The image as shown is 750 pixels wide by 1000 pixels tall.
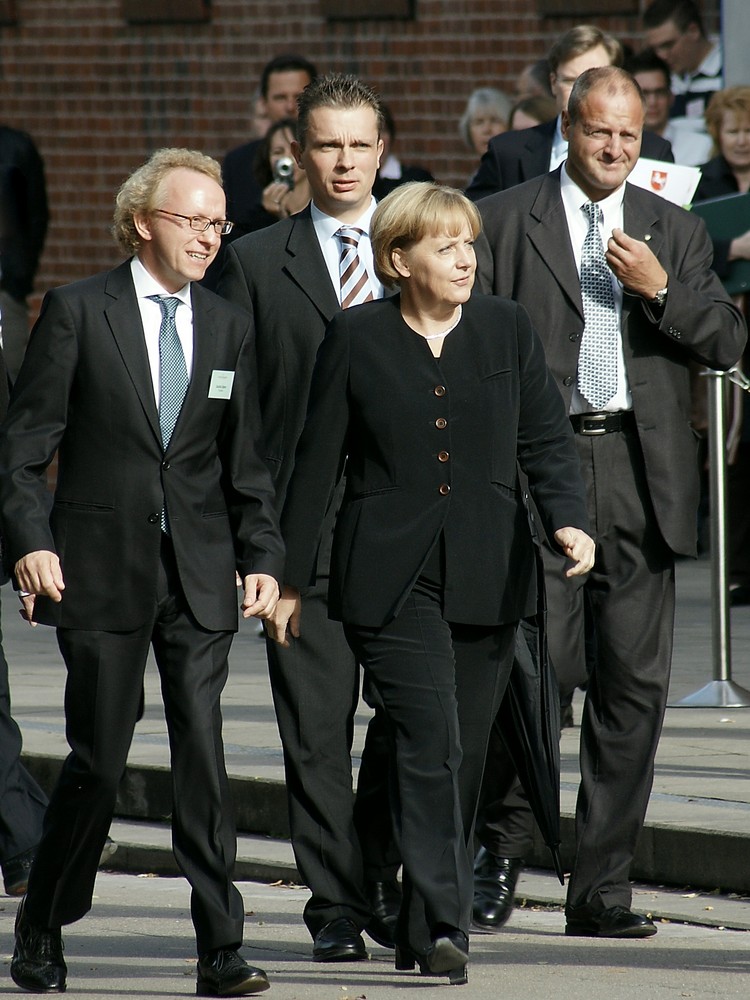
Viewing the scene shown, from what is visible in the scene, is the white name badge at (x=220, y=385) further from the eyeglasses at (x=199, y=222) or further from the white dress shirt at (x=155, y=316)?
the eyeglasses at (x=199, y=222)

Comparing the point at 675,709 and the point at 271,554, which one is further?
the point at 675,709

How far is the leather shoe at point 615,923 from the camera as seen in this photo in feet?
21.2

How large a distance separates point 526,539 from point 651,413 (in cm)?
69

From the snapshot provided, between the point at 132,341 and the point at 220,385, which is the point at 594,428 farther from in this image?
the point at 132,341

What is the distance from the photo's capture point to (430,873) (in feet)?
18.7

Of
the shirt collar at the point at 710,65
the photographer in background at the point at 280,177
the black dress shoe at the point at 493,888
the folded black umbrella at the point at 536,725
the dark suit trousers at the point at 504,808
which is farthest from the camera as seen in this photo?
the shirt collar at the point at 710,65

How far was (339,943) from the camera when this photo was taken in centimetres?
618

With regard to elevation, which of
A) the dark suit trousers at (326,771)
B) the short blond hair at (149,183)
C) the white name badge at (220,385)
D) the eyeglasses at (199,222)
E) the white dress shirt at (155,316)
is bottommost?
the dark suit trousers at (326,771)

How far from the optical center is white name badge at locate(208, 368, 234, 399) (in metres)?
5.92

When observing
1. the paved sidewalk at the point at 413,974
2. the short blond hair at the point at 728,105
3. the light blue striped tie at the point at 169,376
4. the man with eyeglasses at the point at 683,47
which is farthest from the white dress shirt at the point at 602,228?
the man with eyeglasses at the point at 683,47

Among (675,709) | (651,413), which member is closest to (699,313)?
(651,413)

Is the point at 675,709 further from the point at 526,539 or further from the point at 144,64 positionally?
the point at 144,64

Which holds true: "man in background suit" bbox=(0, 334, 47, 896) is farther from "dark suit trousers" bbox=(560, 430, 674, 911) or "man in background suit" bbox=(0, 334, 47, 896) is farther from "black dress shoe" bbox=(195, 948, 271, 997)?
"dark suit trousers" bbox=(560, 430, 674, 911)

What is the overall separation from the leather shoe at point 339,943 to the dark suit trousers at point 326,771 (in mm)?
26
